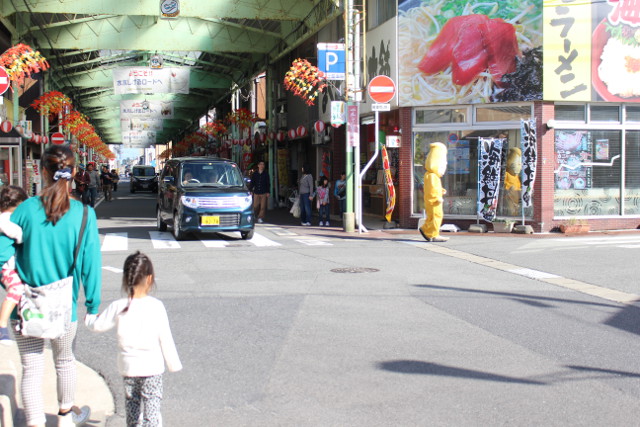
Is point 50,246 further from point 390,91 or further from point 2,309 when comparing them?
point 390,91

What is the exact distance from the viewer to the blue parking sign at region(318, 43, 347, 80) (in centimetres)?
1920

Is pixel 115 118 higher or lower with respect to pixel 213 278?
higher

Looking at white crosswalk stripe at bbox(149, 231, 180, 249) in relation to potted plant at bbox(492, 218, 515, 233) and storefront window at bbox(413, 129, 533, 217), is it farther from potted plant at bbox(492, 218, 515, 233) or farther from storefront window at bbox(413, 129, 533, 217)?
potted plant at bbox(492, 218, 515, 233)

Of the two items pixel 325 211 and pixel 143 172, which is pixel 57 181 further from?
pixel 143 172

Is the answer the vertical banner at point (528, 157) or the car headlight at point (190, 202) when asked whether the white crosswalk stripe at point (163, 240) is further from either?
the vertical banner at point (528, 157)

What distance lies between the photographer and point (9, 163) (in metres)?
28.9

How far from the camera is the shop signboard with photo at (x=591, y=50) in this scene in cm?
1809

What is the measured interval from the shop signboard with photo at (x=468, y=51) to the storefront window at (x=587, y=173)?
176cm

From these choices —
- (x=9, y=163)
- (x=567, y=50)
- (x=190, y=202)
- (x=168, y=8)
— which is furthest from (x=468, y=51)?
(x=9, y=163)

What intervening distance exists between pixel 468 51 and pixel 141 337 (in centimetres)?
1646

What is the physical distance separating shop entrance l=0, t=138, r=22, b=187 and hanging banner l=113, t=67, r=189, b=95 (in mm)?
4950

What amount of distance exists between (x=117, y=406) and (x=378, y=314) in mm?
3757

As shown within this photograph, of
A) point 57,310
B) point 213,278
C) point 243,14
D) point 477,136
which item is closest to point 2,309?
point 57,310

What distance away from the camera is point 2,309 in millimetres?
4516
